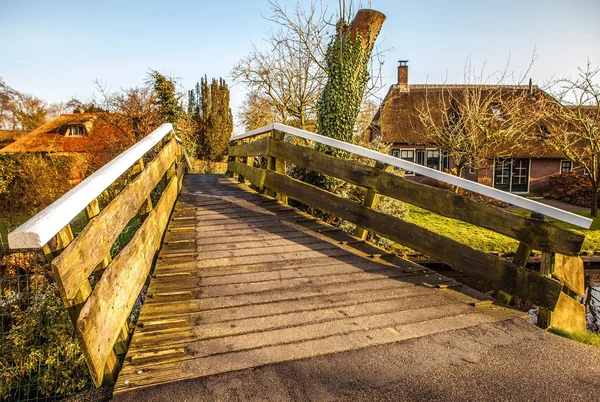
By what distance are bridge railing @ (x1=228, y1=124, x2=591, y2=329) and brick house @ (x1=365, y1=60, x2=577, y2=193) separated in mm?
17435

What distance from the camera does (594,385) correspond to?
1.89 m

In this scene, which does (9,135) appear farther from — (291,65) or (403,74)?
(403,74)

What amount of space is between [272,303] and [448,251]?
1.75 m

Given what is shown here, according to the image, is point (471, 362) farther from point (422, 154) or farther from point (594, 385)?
point (422, 154)

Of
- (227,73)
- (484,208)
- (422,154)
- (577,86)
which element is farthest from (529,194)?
(484,208)

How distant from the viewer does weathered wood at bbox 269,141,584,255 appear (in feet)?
8.87

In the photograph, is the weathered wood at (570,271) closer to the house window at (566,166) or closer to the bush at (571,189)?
the bush at (571,189)

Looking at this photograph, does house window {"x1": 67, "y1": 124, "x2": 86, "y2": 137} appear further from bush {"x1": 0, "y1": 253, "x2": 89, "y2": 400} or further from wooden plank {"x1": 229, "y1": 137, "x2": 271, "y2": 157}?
bush {"x1": 0, "y1": 253, "x2": 89, "y2": 400}

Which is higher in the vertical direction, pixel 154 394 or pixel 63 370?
pixel 154 394

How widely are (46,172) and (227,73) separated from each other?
407 inches

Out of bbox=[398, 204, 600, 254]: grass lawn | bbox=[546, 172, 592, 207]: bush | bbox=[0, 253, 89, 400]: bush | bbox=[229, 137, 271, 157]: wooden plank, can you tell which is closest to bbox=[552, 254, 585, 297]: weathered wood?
bbox=[229, 137, 271, 157]: wooden plank

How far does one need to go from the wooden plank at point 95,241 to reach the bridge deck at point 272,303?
0.63 m

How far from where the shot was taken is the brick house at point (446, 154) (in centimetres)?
2209

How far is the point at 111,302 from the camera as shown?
1.95m
